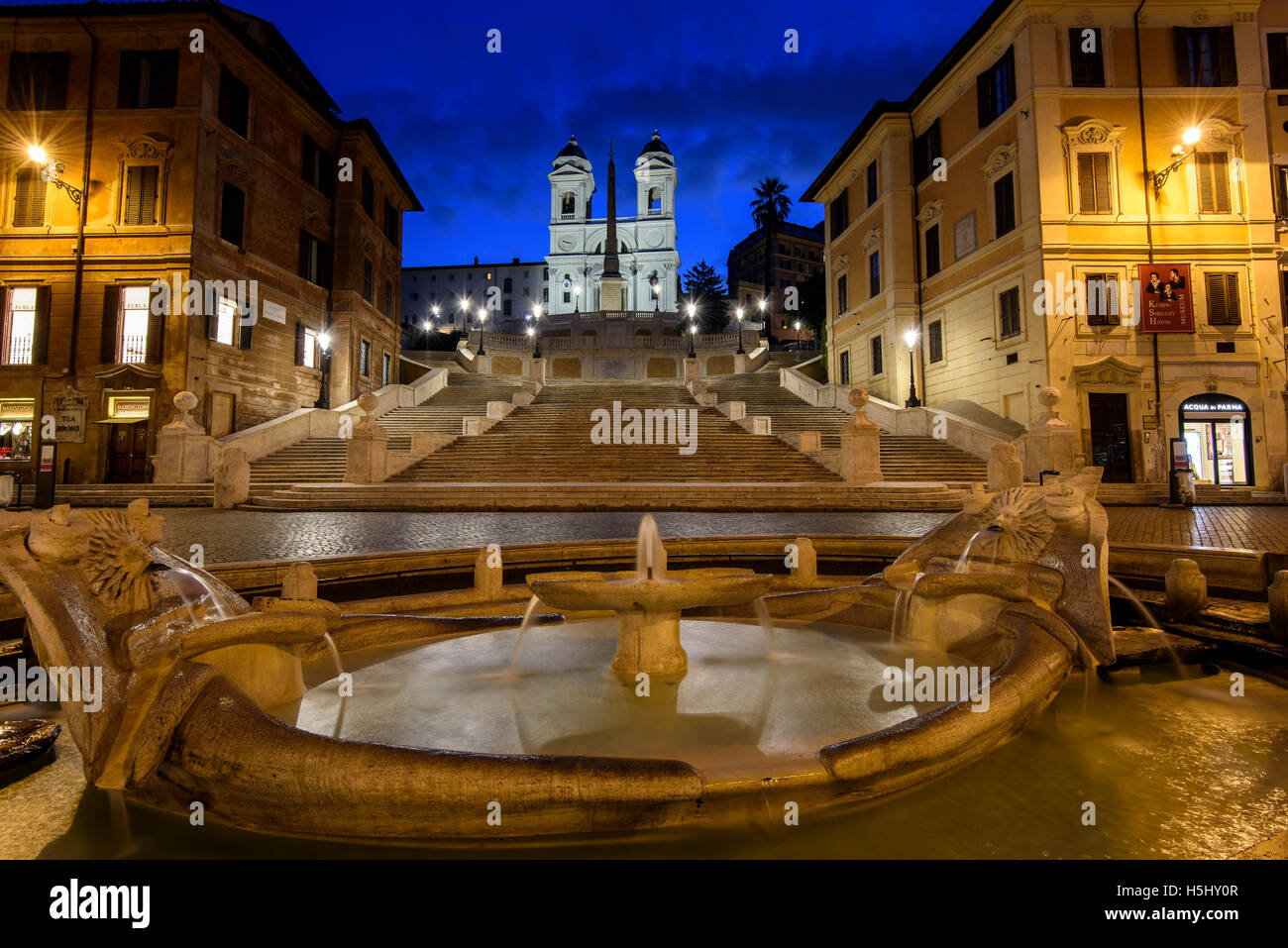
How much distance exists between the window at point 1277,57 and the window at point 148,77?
3810 cm

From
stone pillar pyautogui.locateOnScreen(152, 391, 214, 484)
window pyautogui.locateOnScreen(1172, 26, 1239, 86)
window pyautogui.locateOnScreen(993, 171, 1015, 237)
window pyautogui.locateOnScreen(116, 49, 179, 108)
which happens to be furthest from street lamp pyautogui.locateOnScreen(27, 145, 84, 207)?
window pyautogui.locateOnScreen(1172, 26, 1239, 86)

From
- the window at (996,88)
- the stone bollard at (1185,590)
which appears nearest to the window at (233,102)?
the window at (996,88)

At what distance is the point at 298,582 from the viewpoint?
4746 millimetres

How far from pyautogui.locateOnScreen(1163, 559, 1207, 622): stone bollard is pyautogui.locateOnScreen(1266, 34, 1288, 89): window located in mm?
27309

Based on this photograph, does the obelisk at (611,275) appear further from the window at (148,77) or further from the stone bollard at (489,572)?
the stone bollard at (489,572)

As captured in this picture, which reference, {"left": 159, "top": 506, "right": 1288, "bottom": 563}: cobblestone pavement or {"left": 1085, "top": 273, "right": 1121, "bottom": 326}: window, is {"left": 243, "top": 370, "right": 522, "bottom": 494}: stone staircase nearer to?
{"left": 159, "top": 506, "right": 1288, "bottom": 563}: cobblestone pavement

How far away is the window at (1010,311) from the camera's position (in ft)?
70.1

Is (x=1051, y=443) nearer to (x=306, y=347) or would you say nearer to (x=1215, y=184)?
(x=1215, y=184)

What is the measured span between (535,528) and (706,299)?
63.6 m

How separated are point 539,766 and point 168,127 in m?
29.2

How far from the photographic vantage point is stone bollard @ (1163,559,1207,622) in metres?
4.82

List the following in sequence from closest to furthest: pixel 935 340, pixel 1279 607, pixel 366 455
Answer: pixel 1279 607 → pixel 366 455 → pixel 935 340

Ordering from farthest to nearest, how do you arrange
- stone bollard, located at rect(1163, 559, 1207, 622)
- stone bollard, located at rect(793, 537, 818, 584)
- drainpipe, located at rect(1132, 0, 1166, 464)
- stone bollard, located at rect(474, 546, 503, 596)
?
drainpipe, located at rect(1132, 0, 1166, 464) → stone bollard, located at rect(793, 537, 818, 584) → stone bollard, located at rect(474, 546, 503, 596) → stone bollard, located at rect(1163, 559, 1207, 622)

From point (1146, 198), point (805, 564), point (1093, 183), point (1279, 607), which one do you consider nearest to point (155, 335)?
point (805, 564)
